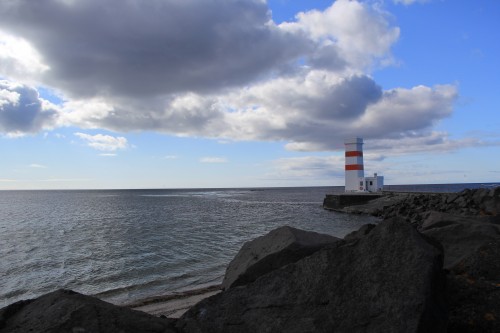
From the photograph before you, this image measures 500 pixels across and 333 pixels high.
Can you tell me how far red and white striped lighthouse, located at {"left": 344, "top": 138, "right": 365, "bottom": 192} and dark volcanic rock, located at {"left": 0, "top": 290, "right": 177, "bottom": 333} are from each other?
46.8m

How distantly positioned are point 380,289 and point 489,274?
3020 mm

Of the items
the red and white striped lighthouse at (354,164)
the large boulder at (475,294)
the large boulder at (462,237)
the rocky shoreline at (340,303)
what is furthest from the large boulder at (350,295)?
the red and white striped lighthouse at (354,164)

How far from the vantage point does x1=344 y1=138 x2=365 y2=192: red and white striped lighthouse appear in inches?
1941

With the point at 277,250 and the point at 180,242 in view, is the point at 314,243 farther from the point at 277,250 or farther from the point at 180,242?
the point at 180,242

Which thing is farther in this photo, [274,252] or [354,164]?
[354,164]

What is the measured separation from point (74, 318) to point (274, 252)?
4.13 meters

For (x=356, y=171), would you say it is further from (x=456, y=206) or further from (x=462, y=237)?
(x=462, y=237)

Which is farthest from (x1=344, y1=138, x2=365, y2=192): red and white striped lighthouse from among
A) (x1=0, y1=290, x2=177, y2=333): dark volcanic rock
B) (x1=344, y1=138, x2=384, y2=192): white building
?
(x1=0, y1=290, x2=177, y2=333): dark volcanic rock

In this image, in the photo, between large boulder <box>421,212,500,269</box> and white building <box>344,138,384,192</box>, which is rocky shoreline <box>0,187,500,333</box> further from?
white building <box>344,138,384,192</box>

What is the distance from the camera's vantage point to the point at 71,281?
1488cm

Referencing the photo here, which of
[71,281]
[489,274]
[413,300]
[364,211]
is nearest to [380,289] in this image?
[413,300]

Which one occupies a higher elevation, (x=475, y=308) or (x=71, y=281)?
(x=475, y=308)

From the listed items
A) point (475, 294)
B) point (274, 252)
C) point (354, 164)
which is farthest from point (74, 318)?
point (354, 164)

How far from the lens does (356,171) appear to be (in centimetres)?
5006
